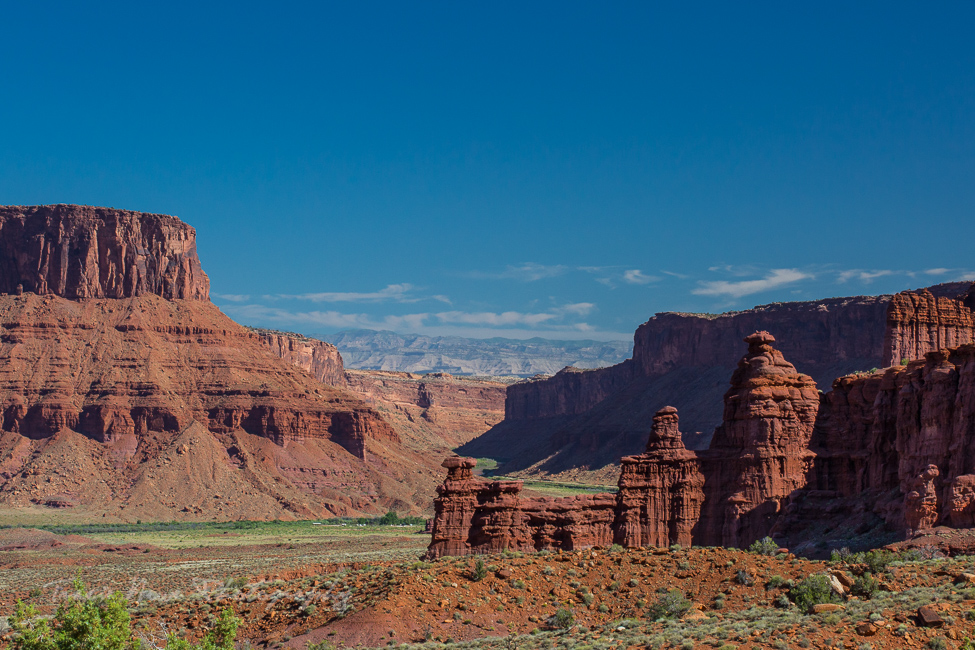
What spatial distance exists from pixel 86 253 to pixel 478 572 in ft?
412

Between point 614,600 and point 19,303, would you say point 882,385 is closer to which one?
point 614,600

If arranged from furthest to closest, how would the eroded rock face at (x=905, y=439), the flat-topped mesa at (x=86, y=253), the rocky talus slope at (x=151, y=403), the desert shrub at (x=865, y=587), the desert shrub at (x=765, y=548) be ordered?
the flat-topped mesa at (x=86, y=253) < the rocky talus slope at (x=151, y=403) < the eroded rock face at (x=905, y=439) < the desert shrub at (x=765, y=548) < the desert shrub at (x=865, y=587)

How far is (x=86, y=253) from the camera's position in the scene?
149750 mm

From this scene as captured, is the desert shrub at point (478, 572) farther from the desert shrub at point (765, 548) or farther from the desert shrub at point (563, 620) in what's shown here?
the desert shrub at point (765, 548)

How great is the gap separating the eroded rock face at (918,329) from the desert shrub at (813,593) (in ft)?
115

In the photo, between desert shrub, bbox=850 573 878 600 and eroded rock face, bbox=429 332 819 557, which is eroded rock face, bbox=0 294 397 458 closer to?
eroded rock face, bbox=429 332 819 557

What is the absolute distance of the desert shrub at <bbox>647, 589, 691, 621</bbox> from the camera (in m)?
29.7

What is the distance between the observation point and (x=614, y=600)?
33125 mm

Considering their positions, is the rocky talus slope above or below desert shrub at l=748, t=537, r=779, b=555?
above

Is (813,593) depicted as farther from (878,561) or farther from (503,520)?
(503,520)

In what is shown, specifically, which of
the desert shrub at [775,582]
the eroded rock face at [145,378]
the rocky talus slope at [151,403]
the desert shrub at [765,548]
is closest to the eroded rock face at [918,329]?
the desert shrub at [765,548]

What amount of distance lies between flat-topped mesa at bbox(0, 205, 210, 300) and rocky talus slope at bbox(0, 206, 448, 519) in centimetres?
18

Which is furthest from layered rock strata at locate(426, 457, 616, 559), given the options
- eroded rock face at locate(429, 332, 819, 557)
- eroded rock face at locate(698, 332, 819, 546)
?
eroded rock face at locate(698, 332, 819, 546)

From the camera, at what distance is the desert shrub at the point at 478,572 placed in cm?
3566
